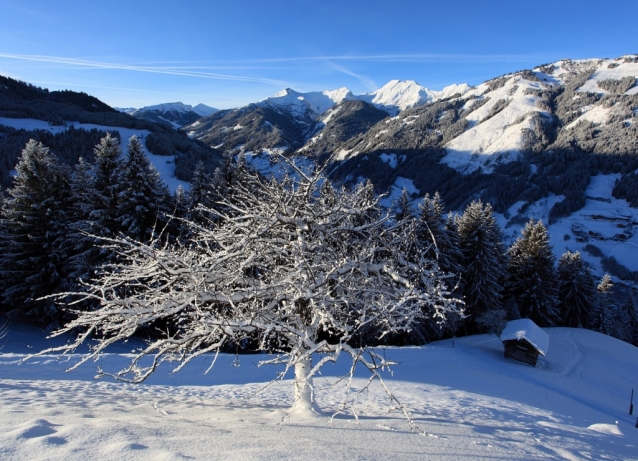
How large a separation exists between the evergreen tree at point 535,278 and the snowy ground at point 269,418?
15468mm

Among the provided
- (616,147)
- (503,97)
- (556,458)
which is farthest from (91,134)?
(503,97)

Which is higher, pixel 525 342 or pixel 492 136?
pixel 492 136

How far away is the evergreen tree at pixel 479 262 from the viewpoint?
26.0m

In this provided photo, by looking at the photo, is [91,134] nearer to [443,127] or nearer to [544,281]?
[544,281]

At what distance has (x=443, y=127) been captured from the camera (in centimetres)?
17262

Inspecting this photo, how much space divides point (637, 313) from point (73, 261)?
55618mm

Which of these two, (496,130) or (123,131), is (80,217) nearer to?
(123,131)

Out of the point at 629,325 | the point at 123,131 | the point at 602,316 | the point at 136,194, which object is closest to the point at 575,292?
the point at 602,316

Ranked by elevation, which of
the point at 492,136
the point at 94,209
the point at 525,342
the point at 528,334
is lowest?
the point at 525,342

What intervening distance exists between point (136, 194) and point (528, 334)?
25174 millimetres

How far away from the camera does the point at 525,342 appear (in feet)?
65.2

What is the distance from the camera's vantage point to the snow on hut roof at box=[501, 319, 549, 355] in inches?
763

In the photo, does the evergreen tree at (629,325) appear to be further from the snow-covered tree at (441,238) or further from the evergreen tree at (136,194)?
the evergreen tree at (136,194)

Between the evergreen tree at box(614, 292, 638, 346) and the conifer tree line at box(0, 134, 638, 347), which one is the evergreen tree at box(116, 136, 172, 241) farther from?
the evergreen tree at box(614, 292, 638, 346)
